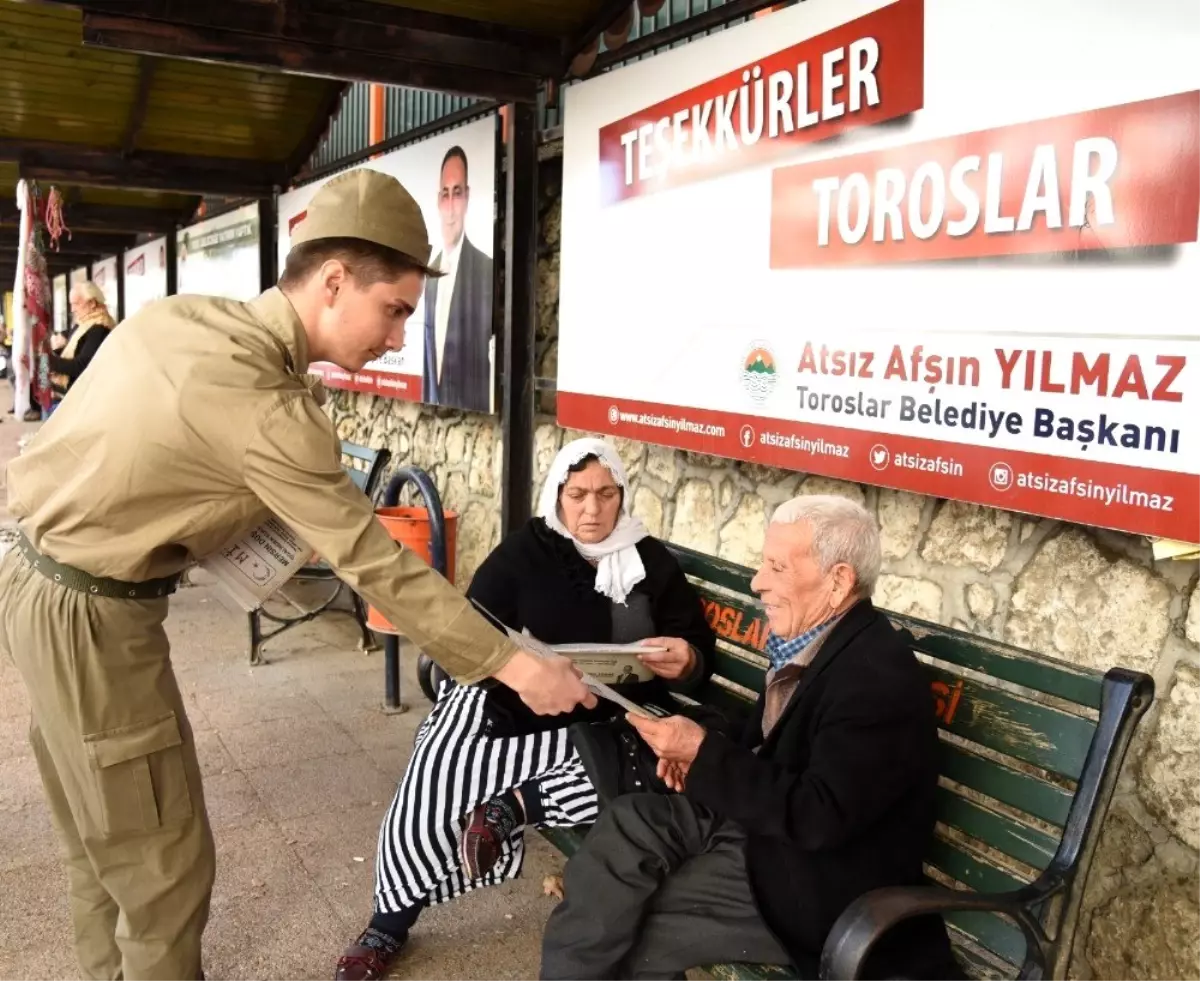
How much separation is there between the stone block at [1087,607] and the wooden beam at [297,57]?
3.19 metres

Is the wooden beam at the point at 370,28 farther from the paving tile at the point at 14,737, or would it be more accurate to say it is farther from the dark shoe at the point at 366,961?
the dark shoe at the point at 366,961

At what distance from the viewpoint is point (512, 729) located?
2.87 metres

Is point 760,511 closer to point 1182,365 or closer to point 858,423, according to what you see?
point 858,423

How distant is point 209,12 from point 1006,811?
3879 mm

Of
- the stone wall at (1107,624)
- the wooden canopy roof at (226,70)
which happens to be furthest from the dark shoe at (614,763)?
the wooden canopy roof at (226,70)

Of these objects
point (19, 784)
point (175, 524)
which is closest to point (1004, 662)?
point (175, 524)

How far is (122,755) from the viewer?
2076 mm

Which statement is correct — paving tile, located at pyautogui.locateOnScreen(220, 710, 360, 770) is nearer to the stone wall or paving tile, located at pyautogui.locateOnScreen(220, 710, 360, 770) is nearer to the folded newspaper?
the stone wall

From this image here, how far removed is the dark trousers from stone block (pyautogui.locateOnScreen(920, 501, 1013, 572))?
123 cm

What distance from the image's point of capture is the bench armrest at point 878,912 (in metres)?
1.69


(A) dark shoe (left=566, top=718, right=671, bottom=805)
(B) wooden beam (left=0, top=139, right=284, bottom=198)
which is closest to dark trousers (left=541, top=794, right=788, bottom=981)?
(A) dark shoe (left=566, top=718, right=671, bottom=805)

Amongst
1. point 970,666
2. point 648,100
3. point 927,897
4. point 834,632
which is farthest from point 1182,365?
point 648,100

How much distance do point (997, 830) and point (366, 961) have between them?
159 centimetres

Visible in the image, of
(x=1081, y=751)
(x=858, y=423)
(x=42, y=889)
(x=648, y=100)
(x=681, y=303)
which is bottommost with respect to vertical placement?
(x=42, y=889)
